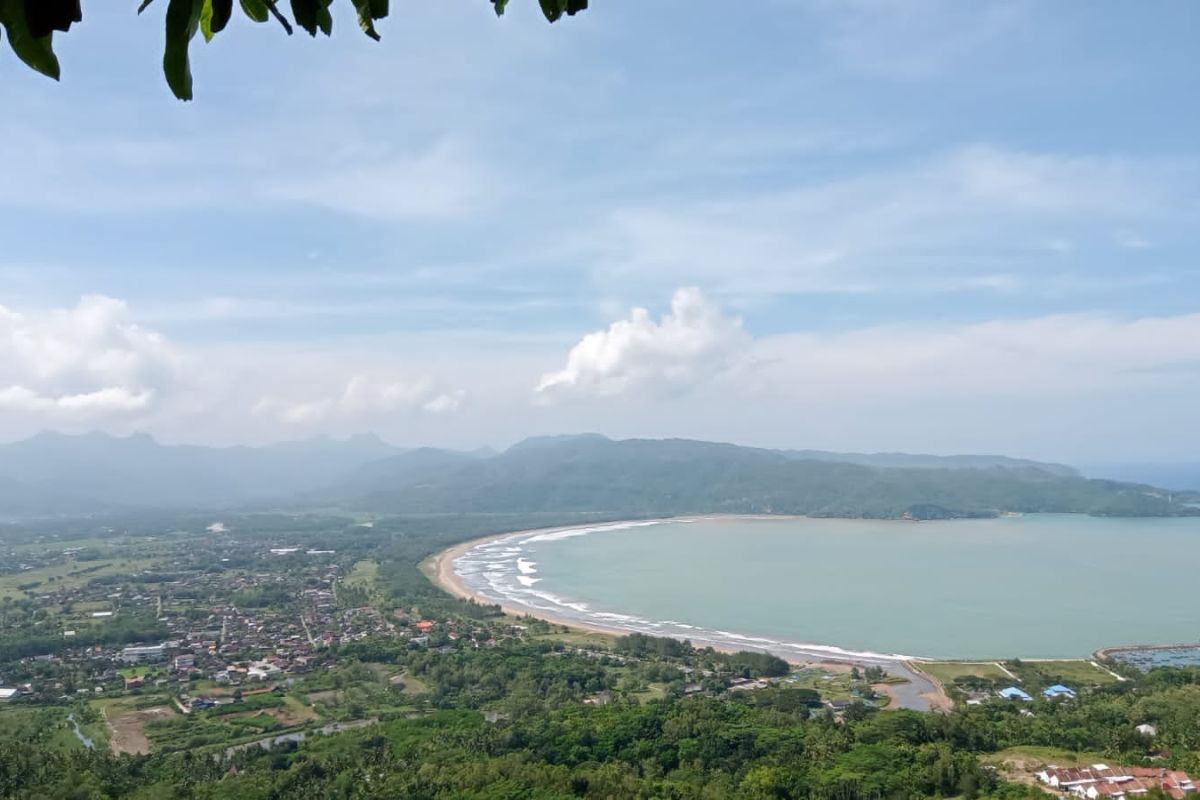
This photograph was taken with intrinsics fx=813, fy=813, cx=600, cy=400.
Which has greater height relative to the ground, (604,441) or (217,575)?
(604,441)

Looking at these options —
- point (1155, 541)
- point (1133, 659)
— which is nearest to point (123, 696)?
point (1133, 659)

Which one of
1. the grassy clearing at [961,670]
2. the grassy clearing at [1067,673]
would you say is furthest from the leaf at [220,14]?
the grassy clearing at [1067,673]

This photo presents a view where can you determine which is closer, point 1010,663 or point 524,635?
point 1010,663

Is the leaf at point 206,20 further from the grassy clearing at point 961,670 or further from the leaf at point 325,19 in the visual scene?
the grassy clearing at point 961,670

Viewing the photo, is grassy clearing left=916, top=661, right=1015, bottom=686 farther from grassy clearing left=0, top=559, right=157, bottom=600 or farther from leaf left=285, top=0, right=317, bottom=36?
grassy clearing left=0, top=559, right=157, bottom=600

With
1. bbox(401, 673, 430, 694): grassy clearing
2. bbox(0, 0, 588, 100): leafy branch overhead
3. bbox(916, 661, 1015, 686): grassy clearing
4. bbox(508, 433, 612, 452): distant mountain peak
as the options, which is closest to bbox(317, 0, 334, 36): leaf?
bbox(0, 0, 588, 100): leafy branch overhead

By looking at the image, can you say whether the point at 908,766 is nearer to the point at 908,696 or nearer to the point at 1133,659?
the point at 908,696
